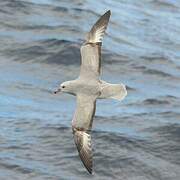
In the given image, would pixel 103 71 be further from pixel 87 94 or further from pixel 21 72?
pixel 87 94

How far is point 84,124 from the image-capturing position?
10.1 metres

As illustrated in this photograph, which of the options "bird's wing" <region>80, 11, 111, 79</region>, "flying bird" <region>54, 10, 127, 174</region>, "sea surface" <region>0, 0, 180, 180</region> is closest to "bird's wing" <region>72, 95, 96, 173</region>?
"flying bird" <region>54, 10, 127, 174</region>

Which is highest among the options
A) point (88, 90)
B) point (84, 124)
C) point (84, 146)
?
point (88, 90)

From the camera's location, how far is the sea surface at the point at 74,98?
12109 mm

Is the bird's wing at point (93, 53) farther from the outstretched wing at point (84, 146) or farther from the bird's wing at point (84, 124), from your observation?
the outstretched wing at point (84, 146)

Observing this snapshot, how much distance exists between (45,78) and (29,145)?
10.4 ft

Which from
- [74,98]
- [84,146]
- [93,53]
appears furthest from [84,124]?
[74,98]

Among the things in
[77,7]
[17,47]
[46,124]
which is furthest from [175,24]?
[46,124]

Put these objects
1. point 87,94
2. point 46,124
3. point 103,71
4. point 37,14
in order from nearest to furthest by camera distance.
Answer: point 87,94 → point 46,124 → point 103,71 → point 37,14

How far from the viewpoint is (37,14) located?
19.3 metres

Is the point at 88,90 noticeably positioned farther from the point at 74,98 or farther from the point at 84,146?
the point at 74,98

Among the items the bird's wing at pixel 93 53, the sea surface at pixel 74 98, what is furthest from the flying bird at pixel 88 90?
the sea surface at pixel 74 98

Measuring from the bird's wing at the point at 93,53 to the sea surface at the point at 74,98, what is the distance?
2.01m

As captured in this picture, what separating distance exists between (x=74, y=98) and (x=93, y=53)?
486cm
